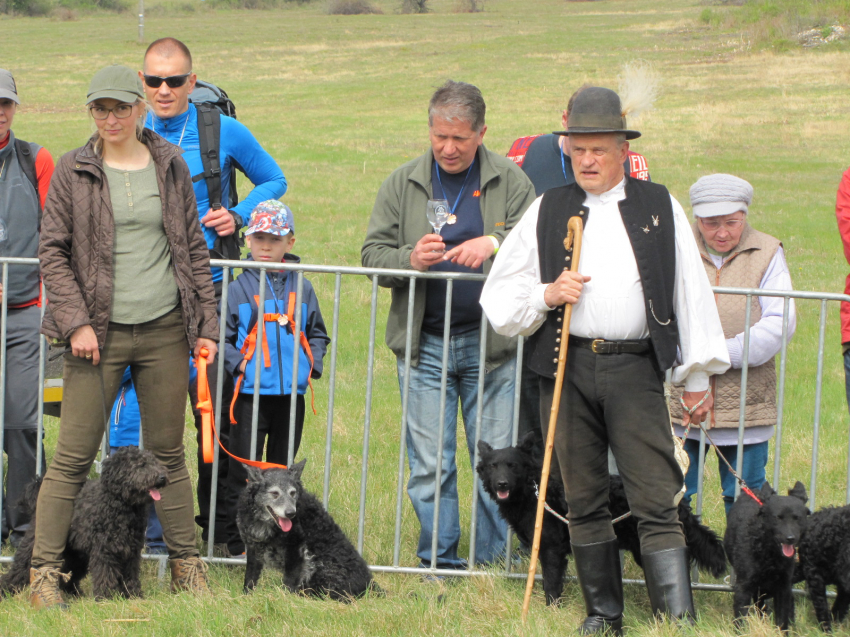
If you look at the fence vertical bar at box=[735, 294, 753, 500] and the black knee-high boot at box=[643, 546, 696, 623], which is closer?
the black knee-high boot at box=[643, 546, 696, 623]

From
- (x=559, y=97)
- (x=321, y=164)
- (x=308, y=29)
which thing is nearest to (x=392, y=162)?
(x=321, y=164)

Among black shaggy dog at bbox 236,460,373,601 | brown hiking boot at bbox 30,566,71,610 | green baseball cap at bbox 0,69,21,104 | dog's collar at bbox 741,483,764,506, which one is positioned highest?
green baseball cap at bbox 0,69,21,104

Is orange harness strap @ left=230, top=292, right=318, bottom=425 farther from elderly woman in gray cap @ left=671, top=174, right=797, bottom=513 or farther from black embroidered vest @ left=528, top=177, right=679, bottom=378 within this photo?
elderly woman in gray cap @ left=671, top=174, right=797, bottom=513

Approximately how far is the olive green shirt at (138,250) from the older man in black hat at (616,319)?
61.6 inches

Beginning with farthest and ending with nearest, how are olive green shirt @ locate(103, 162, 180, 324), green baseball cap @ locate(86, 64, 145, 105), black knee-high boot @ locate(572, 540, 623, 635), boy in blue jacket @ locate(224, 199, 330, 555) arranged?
boy in blue jacket @ locate(224, 199, 330, 555) < olive green shirt @ locate(103, 162, 180, 324) < green baseball cap @ locate(86, 64, 145, 105) < black knee-high boot @ locate(572, 540, 623, 635)

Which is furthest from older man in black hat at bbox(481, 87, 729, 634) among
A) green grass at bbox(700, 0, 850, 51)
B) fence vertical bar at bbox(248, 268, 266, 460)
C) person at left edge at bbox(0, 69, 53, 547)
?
green grass at bbox(700, 0, 850, 51)

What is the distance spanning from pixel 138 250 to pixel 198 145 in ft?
4.25

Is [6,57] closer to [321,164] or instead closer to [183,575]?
[321,164]

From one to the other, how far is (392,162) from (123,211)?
19.1 m

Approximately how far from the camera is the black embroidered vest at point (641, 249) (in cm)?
375

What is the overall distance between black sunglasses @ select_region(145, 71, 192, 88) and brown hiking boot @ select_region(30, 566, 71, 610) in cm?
268

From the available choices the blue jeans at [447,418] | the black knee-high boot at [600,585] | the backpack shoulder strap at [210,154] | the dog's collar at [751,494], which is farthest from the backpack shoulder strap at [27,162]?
the dog's collar at [751,494]

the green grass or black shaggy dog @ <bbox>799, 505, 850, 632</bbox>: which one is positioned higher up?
the green grass

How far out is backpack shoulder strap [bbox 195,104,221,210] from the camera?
541cm
